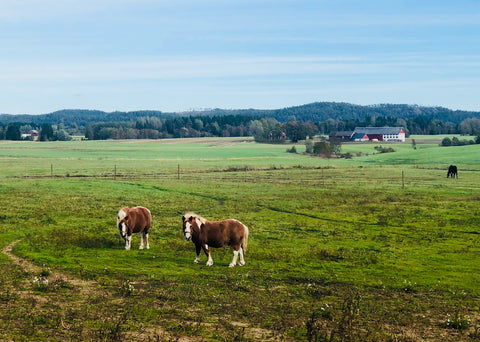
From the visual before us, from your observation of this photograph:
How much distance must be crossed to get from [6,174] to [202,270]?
185 feet

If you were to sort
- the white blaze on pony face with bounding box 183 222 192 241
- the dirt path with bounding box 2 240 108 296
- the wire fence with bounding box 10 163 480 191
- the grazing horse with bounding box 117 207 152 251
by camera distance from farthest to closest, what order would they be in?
1. the wire fence with bounding box 10 163 480 191
2. the grazing horse with bounding box 117 207 152 251
3. the white blaze on pony face with bounding box 183 222 192 241
4. the dirt path with bounding box 2 240 108 296

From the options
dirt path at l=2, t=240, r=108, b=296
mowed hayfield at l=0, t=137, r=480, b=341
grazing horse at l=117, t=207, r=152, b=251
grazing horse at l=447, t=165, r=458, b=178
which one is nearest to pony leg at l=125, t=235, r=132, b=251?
grazing horse at l=117, t=207, r=152, b=251

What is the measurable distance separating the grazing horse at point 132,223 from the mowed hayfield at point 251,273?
84 cm

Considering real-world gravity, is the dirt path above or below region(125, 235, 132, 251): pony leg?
below

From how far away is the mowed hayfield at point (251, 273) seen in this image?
14242mm

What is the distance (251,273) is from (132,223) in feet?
23.4

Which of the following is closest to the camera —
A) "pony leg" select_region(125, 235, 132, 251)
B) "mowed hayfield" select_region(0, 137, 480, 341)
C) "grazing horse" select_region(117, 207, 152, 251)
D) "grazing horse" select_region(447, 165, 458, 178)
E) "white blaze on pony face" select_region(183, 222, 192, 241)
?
"mowed hayfield" select_region(0, 137, 480, 341)

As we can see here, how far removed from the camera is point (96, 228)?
95.9ft

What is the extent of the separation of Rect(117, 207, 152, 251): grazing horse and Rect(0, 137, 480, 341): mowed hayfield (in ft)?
2.74

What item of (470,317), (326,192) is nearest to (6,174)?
(326,192)

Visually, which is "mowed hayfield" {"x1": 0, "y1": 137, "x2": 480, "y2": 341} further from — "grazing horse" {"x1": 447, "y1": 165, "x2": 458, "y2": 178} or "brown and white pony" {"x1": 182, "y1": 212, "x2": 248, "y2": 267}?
"grazing horse" {"x1": 447, "y1": 165, "x2": 458, "y2": 178}

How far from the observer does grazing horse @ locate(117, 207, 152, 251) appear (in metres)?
24.2

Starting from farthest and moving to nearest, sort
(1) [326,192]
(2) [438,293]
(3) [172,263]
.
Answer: (1) [326,192], (3) [172,263], (2) [438,293]

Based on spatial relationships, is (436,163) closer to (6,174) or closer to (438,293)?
(6,174)
